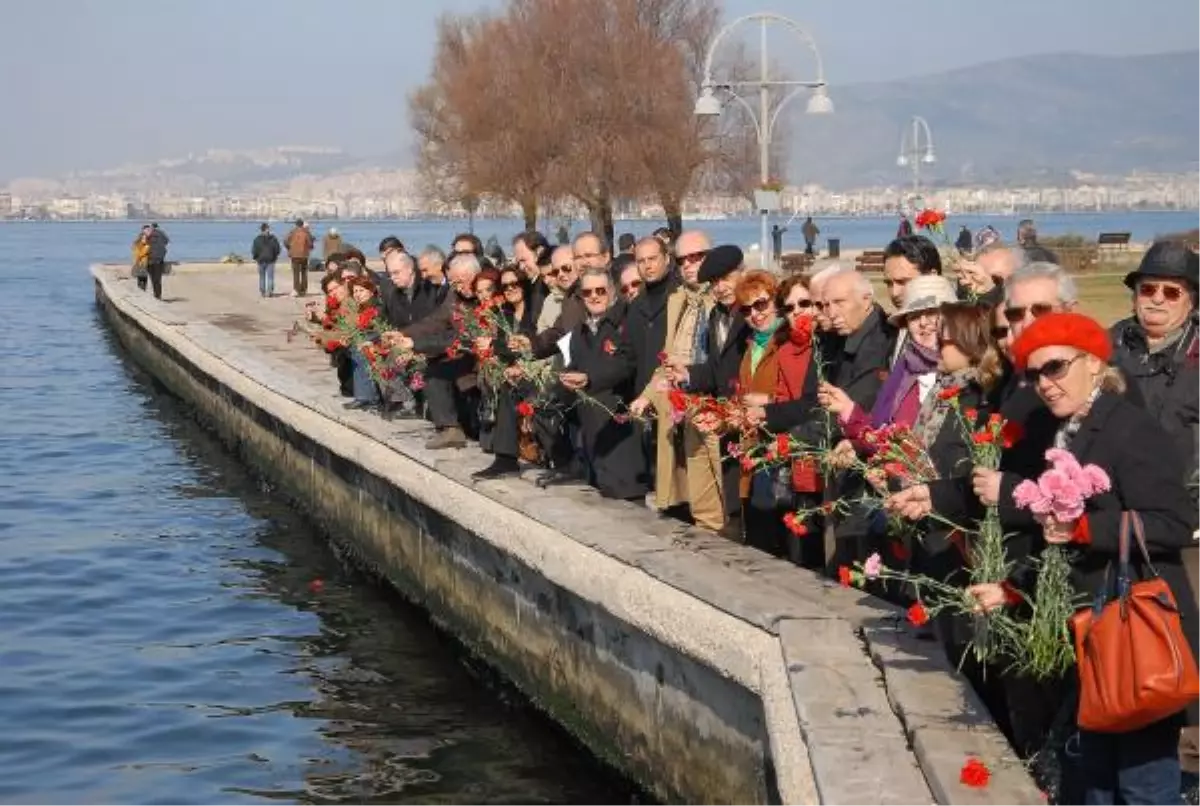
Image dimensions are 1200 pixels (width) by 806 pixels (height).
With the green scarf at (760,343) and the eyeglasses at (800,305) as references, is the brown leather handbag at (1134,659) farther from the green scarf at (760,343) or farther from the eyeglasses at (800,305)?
the green scarf at (760,343)

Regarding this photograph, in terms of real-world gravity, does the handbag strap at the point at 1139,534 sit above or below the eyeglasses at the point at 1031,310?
below

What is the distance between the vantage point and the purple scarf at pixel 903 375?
301 inches

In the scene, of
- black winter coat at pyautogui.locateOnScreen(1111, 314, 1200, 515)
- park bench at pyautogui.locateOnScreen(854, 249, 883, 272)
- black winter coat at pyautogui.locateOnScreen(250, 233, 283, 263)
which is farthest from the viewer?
park bench at pyautogui.locateOnScreen(854, 249, 883, 272)

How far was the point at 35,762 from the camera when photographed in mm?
11016

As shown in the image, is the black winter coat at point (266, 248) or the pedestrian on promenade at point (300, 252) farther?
the pedestrian on promenade at point (300, 252)

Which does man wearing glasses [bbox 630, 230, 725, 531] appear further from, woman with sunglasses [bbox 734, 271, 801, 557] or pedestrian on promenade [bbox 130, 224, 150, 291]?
pedestrian on promenade [bbox 130, 224, 150, 291]

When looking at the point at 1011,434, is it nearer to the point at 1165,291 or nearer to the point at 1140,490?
the point at 1140,490

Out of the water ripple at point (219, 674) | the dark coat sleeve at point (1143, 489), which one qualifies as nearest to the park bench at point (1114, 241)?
the water ripple at point (219, 674)

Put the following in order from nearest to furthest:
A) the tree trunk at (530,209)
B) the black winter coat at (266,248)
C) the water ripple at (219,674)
Result: the water ripple at (219,674) → the black winter coat at (266,248) → the tree trunk at (530,209)

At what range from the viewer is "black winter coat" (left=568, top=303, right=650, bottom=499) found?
1119 cm

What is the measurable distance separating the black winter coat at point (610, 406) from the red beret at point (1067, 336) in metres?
5.50

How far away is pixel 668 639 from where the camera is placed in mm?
8539

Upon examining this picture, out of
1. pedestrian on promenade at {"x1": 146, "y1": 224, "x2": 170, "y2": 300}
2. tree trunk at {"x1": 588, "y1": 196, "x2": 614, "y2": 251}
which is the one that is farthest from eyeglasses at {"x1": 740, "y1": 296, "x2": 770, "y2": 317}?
tree trunk at {"x1": 588, "y1": 196, "x2": 614, "y2": 251}

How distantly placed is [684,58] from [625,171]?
3840 millimetres
